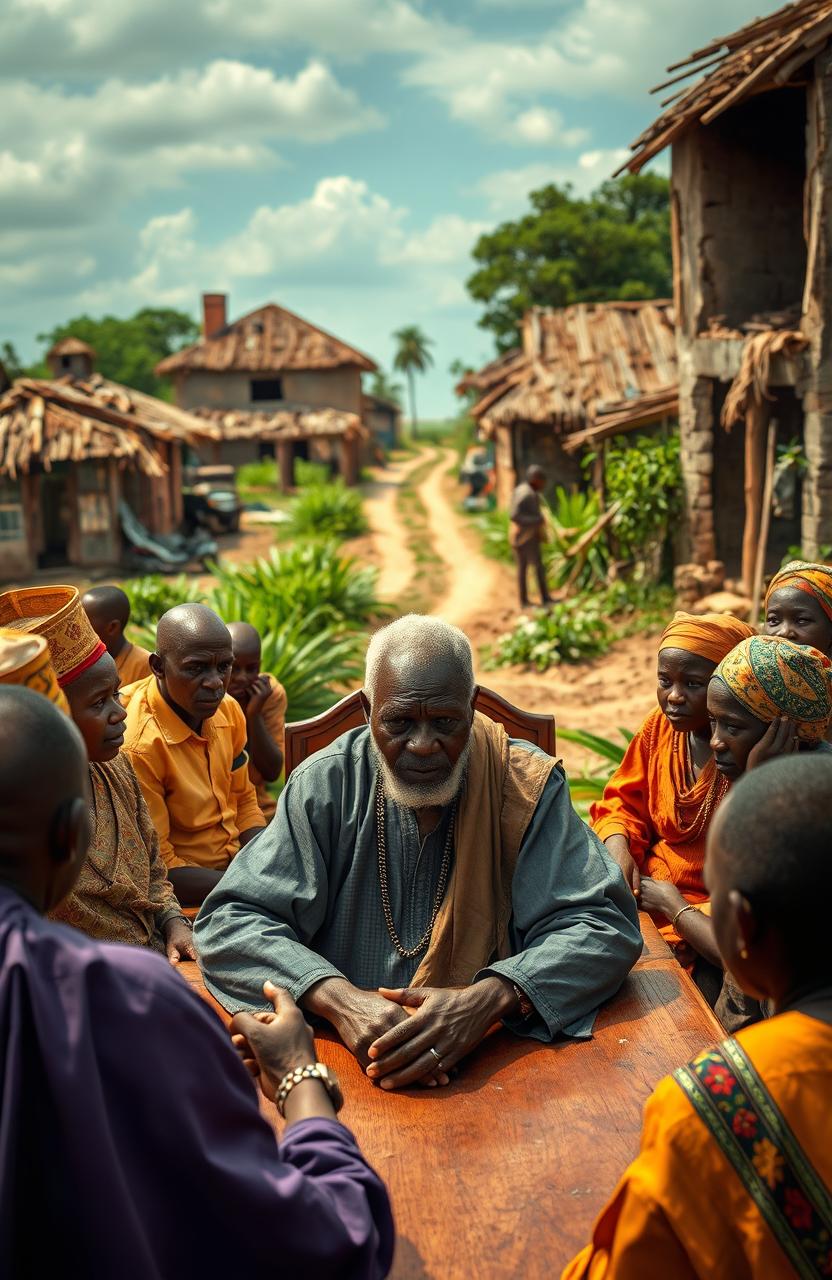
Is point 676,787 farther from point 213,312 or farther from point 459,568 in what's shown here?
point 213,312

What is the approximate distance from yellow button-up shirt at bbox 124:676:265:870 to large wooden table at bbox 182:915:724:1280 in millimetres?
1545

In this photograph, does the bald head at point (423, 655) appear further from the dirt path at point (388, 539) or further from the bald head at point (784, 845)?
the dirt path at point (388, 539)

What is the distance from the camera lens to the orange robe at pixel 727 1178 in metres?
1.54

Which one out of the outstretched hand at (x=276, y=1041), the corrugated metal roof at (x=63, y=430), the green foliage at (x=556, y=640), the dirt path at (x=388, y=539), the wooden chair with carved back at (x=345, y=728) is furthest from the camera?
the corrugated metal roof at (x=63, y=430)

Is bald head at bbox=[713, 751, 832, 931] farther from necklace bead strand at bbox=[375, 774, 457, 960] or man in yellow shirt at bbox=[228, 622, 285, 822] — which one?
man in yellow shirt at bbox=[228, 622, 285, 822]

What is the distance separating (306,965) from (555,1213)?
0.84 m

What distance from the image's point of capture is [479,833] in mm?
2889

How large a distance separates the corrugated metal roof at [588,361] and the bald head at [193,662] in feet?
44.3

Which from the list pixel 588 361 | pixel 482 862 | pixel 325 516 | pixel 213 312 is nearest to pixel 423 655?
pixel 482 862

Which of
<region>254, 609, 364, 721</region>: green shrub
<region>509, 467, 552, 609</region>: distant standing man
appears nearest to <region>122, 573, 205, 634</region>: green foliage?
<region>254, 609, 364, 721</region>: green shrub

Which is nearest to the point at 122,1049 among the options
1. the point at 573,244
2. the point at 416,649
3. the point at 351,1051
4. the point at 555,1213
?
the point at 555,1213

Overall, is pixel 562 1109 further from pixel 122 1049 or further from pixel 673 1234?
pixel 122 1049

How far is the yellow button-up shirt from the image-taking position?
157 inches

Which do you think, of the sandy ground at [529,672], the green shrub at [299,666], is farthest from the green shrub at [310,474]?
the green shrub at [299,666]
